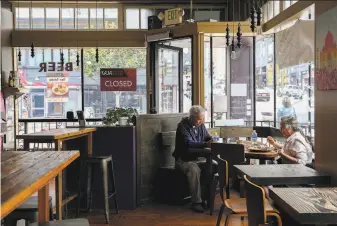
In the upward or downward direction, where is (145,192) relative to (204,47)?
downward

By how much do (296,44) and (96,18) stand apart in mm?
5045

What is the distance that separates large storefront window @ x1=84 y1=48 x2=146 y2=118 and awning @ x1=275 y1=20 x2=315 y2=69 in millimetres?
3663

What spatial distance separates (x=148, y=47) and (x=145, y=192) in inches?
121

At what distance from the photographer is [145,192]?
589cm

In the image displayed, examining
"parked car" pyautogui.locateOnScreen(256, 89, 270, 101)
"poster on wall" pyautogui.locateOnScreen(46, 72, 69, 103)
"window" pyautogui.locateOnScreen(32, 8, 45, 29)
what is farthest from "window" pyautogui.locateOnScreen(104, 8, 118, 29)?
"parked car" pyautogui.locateOnScreen(256, 89, 270, 101)

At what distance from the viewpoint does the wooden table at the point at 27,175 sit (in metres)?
1.48

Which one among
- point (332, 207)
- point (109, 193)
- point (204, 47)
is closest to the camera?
point (332, 207)

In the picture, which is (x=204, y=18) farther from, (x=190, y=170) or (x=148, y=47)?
(x=190, y=170)

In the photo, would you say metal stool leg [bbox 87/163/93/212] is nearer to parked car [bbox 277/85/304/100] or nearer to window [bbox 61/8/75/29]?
parked car [bbox 277/85/304/100]

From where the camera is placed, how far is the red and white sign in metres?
9.66

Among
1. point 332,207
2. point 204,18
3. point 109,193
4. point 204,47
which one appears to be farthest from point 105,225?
point 204,18

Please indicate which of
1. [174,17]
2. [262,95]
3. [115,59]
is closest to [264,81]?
[262,95]

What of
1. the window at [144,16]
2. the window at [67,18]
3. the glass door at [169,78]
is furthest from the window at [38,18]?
the glass door at [169,78]

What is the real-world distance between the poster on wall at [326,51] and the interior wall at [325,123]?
2 cm
